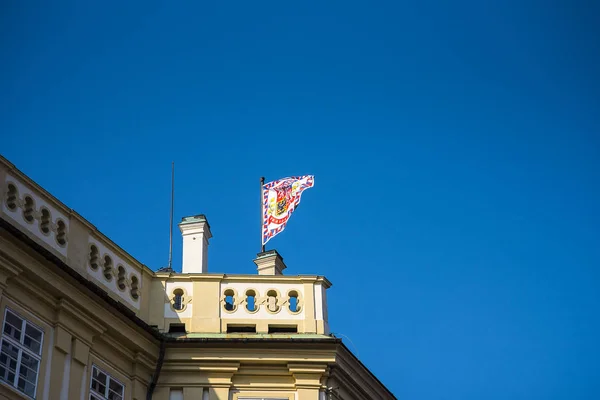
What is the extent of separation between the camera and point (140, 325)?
29359 mm

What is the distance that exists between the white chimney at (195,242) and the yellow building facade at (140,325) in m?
0.04

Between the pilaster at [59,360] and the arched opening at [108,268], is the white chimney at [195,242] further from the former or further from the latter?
the pilaster at [59,360]

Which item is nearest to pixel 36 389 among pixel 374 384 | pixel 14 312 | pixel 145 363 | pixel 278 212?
pixel 14 312

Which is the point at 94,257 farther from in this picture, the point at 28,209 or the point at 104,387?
the point at 104,387

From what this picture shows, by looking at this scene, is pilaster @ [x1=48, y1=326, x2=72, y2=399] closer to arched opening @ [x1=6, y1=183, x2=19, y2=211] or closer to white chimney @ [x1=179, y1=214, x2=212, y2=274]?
arched opening @ [x1=6, y1=183, x2=19, y2=211]

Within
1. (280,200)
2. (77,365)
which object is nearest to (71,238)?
(77,365)

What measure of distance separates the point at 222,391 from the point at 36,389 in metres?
5.16

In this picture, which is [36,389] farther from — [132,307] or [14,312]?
[132,307]

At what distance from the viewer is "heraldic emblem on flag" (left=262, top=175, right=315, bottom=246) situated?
35844mm

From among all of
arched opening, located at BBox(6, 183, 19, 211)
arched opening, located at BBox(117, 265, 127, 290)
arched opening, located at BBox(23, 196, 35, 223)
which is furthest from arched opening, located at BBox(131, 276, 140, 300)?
arched opening, located at BBox(6, 183, 19, 211)

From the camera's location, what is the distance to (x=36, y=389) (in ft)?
85.4

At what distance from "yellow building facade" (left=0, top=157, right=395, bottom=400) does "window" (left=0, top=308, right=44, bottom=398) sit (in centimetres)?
2

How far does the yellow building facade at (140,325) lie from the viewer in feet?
86.7

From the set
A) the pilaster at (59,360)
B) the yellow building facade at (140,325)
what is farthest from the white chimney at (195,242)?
the pilaster at (59,360)
